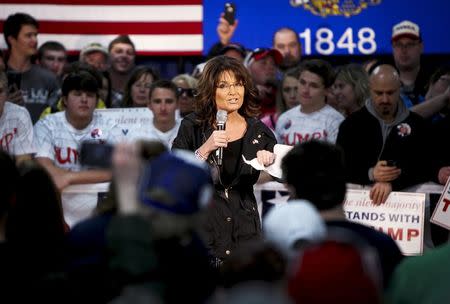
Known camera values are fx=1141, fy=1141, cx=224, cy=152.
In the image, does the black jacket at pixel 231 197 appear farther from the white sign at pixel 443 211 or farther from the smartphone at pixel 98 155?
the smartphone at pixel 98 155

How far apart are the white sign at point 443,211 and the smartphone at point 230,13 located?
3.51m

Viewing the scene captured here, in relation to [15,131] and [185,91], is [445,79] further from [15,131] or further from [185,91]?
[15,131]

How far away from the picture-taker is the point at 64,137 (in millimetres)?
7984

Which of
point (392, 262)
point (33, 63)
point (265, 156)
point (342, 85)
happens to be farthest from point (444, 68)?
point (392, 262)

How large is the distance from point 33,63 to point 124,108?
191 centimetres

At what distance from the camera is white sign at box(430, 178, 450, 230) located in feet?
24.2

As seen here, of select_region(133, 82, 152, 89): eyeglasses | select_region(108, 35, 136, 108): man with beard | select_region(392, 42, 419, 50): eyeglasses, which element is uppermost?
select_region(392, 42, 419, 50): eyeglasses

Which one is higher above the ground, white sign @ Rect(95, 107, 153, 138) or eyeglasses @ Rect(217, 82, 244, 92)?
eyeglasses @ Rect(217, 82, 244, 92)

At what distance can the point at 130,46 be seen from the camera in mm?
9852

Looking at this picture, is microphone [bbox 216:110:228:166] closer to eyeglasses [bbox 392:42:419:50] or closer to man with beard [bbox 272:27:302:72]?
eyeglasses [bbox 392:42:419:50]

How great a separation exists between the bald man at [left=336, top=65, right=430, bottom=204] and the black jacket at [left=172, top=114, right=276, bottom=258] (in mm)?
1301

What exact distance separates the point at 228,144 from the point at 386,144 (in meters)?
1.61

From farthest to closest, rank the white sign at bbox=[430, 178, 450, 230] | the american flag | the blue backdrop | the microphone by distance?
the american flag, the blue backdrop, the white sign at bbox=[430, 178, 450, 230], the microphone

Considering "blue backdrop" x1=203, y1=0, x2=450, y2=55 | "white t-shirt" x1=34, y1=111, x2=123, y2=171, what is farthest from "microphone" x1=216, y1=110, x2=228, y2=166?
"blue backdrop" x1=203, y1=0, x2=450, y2=55
